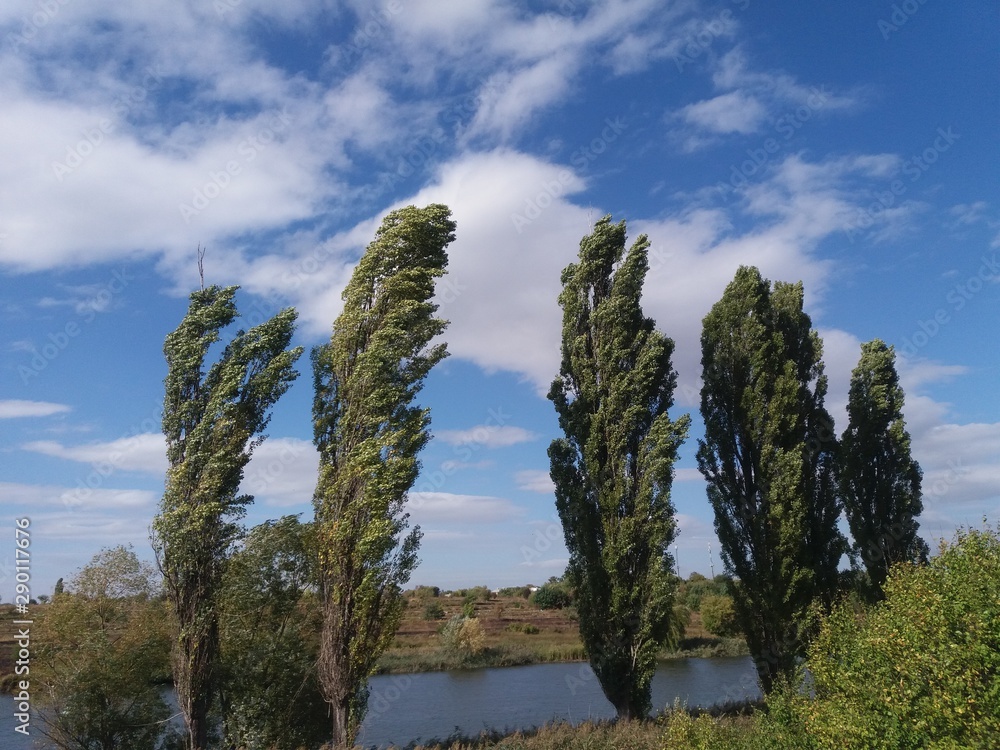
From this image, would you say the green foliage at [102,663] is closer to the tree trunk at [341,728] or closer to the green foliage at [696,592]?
the tree trunk at [341,728]

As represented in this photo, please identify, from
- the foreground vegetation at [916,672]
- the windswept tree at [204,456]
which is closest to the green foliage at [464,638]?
the windswept tree at [204,456]

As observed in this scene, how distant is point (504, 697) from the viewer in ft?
102

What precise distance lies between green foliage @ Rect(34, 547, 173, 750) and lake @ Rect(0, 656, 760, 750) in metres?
1.86

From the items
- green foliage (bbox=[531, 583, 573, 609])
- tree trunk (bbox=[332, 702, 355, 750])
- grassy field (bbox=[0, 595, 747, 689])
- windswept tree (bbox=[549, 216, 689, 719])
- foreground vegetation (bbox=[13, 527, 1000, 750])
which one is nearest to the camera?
foreground vegetation (bbox=[13, 527, 1000, 750])

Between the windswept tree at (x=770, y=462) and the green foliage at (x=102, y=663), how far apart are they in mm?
14826

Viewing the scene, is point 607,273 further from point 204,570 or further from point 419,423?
point 204,570

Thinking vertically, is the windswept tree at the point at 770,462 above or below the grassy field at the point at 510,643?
above

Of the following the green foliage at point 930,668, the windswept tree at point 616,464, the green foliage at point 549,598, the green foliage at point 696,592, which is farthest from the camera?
the green foliage at point 549,598

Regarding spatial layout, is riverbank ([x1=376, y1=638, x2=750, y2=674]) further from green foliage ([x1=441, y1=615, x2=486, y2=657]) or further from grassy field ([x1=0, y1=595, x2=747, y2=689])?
green foliage ([x1=441, y1=615, x2=486, y2=657])

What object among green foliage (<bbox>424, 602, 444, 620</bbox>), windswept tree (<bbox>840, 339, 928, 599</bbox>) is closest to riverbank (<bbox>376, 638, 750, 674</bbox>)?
green foliage (<bbox>424, 602, 444, 620</bbox>)

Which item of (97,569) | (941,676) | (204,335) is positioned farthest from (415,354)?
(941,676)

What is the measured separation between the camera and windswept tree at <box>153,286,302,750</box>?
42.2 feet

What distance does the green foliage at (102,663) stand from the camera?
14.2m

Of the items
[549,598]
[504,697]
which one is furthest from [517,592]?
[504,697]
